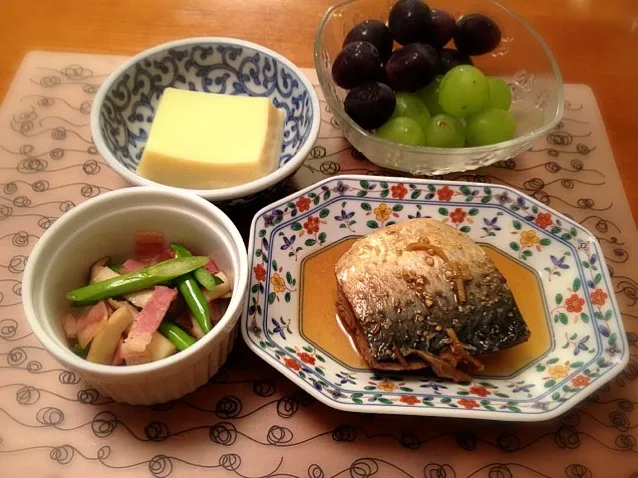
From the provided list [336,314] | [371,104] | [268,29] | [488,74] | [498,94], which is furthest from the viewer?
[268,29]

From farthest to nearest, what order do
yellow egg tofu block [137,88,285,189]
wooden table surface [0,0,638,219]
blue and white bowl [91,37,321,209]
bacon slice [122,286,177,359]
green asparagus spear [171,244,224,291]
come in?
wooden table surface [0,0,638,219] → blue and white bowl [91,37,321,209] → yellow egg tofu block [137,88,285,189] → green asparagus spear [171,244,224,291] → bacon slice [122,286,177,359]

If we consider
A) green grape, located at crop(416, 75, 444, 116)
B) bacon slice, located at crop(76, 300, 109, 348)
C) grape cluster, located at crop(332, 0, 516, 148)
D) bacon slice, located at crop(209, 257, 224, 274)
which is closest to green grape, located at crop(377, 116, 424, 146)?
grape cluster, located at crop(332, 0, 516, 148)

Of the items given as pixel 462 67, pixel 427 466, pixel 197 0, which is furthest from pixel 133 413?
pixel 197 0

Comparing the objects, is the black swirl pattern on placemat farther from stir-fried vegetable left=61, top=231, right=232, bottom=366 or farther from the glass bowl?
the glass bowl

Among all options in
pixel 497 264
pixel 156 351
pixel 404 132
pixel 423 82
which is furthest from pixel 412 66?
pixel 156 351

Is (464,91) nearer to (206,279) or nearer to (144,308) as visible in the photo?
(206,279)
